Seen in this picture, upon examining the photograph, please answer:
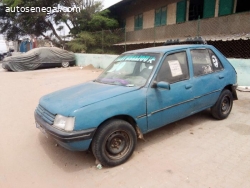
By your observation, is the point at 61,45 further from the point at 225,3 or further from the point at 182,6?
the point at 225,3

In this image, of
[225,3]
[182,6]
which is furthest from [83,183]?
[182,6]

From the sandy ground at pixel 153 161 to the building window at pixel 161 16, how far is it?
12504 mm

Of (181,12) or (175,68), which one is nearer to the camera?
(175,68)

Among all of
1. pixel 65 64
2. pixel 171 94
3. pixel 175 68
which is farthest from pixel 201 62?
pixel 65 64

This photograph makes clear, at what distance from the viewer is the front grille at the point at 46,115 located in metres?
2.65

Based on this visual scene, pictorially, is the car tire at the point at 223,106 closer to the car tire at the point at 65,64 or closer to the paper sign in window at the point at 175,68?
the paper sign in window at the point at 175,68

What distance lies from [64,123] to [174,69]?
1.94 m

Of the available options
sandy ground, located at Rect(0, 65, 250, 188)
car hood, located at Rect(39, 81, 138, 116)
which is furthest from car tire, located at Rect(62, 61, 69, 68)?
car hood, located at Rect(39, 81, 138, 116)

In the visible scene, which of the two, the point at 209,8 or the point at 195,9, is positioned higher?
the point at 195,9

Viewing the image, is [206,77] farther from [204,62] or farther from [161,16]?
[161,16]

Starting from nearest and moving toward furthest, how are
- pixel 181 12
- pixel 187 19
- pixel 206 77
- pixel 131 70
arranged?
pixel 131 70 < pixel 206 77 < pixel 187 19 < pixel 181 12

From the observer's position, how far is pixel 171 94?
3.12 meters

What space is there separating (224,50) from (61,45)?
706 inches

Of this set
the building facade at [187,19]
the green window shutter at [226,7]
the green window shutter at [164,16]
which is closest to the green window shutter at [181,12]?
the building facade at [187,19]
